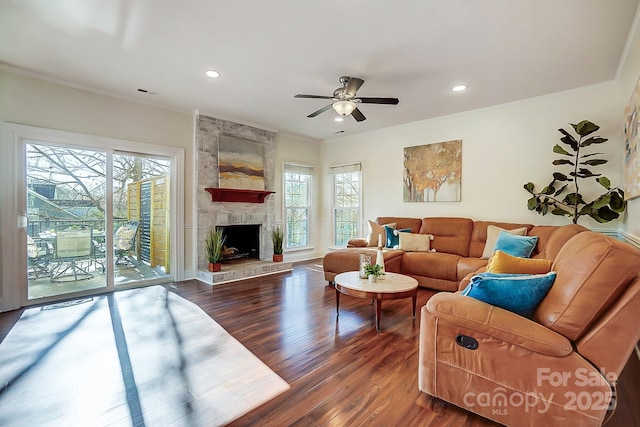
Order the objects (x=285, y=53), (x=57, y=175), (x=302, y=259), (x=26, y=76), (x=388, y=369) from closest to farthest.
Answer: (x=388, y=369)
(x=285, y=53)
(x=26, y=76)
(x=57, y=175)
(x=302, y=259)

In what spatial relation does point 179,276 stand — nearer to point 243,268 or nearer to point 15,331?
point 243,268

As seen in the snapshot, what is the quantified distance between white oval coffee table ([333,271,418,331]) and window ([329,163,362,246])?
311 cm

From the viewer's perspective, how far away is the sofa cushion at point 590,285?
1.31 m

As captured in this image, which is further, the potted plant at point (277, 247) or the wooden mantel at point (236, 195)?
the potted plant at point (277, 247)

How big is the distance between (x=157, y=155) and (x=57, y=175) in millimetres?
1209

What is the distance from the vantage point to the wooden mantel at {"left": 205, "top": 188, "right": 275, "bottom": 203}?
488 cm

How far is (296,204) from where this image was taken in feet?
21.0

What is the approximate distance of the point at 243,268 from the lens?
16.0 feet

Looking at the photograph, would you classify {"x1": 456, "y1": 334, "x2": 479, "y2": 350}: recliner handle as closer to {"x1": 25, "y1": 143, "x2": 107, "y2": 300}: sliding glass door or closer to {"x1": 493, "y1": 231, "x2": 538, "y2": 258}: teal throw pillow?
{"x1": 493, "y1": 231, "x2": 538, "y2": 258}: teal throw pillow

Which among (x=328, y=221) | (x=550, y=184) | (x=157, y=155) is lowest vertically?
(x=328, y=221)

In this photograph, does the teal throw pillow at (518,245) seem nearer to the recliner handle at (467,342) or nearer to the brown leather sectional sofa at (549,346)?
the brown leather sectional sofa at (549,346)

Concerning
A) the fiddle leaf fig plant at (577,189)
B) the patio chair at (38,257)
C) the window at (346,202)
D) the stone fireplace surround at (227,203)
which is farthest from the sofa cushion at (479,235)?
the patio chair at (38,257)

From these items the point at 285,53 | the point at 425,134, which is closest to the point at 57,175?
the point at 285,53

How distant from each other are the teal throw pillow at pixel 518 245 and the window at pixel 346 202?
116 inches
